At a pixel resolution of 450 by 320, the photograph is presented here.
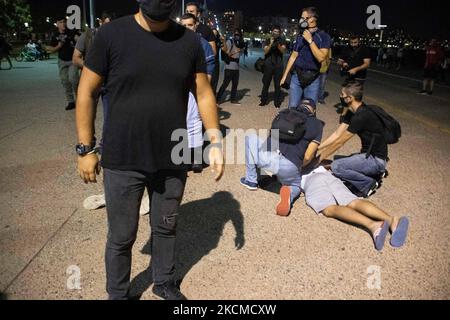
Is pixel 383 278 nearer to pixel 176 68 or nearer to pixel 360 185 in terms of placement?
pixel 360 185

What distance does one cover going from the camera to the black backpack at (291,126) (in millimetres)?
3920

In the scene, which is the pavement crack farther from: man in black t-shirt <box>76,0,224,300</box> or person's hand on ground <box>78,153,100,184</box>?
person's hand on ground <box>78,153,100,184</box>

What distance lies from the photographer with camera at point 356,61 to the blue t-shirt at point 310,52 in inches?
113

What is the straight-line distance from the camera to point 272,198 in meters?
4.40

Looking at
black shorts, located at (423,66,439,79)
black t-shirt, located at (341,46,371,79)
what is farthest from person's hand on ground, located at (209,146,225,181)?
black shorts, located at (423,66,439,79)

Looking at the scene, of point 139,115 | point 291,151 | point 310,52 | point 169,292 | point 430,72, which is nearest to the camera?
point 139,115

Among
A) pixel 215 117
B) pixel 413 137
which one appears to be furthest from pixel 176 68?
pixel 413 137

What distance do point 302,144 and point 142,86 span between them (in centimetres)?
235

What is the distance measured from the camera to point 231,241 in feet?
11.4

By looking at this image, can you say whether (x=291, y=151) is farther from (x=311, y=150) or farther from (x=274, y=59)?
(x=274, y=59)

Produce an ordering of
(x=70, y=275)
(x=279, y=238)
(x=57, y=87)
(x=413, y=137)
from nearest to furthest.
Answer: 1. (x=70, y=275)
2. (x=279, y=238)
3. (x=413, y=137)
4. (x=57, y=87)

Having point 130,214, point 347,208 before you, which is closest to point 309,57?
point 347,208
